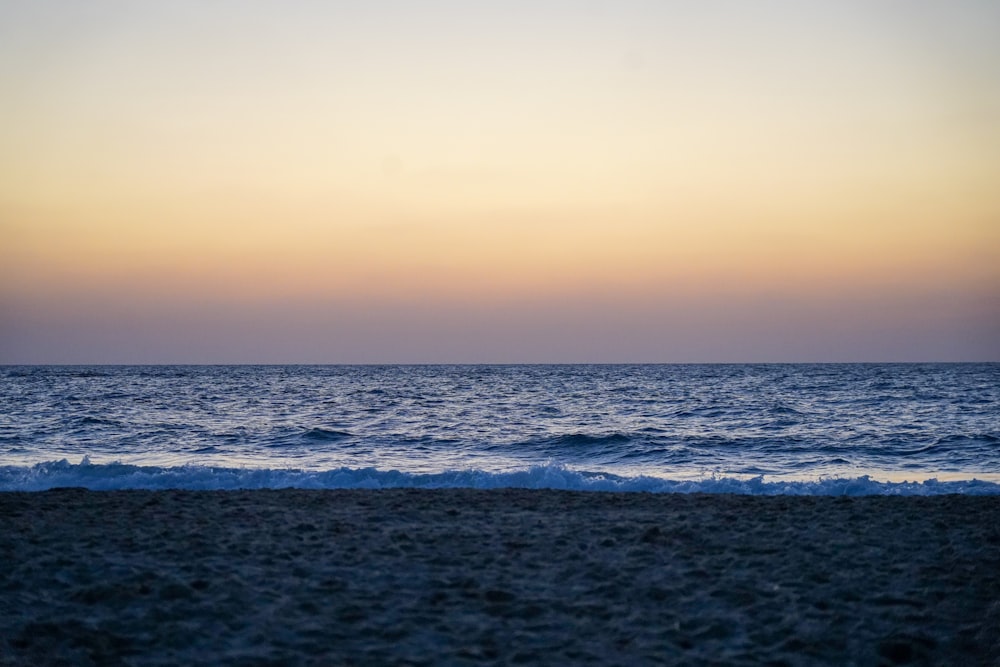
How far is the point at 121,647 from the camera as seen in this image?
6.51 metres

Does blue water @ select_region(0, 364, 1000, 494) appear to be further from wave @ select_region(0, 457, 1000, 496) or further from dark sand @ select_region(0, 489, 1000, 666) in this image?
dark sand @ select_region(0, 489, 1000, 666)

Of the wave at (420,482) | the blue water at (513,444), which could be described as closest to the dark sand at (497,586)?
the wave at (420,482)

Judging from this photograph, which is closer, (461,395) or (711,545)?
(711,545)

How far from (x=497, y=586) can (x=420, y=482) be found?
9766 mm

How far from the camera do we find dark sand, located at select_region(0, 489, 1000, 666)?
6.55 m

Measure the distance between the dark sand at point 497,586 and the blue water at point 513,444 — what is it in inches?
212

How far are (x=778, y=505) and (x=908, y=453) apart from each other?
588 inches

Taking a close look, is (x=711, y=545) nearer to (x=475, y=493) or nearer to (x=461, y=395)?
(x=475, y=493)

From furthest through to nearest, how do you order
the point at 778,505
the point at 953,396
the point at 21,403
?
1. the point at 953,396
2. the point at 21,403
3. the point at 778,505

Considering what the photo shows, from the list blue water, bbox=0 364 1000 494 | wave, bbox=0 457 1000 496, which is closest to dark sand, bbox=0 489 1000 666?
wave, bbox=0 457 1000 496

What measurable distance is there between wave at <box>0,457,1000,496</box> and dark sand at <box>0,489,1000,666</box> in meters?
4.24

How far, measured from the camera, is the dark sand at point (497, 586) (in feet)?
21.5

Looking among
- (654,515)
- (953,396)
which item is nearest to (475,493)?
(654,515)

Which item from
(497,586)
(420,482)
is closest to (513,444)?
(420,482)
